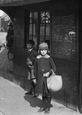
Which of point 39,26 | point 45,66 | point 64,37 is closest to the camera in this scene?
point 45,66

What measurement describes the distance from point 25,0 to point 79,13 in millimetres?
1520

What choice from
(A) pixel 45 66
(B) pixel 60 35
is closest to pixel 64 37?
(B) pixel 60 35

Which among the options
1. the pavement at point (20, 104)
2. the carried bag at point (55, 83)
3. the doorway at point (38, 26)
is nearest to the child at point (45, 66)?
the carried bag at point (55, 83)

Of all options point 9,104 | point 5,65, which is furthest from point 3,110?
point 5,65

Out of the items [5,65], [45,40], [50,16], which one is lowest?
[5,65]

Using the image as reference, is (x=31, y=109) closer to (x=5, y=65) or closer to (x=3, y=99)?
(x=3, y=99)

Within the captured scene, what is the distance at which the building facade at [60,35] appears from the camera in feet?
22.1

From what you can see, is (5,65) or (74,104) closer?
(74,104)

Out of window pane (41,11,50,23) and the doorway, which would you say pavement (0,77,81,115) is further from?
window pane (41,11,50,23)

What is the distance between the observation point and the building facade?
6.73m

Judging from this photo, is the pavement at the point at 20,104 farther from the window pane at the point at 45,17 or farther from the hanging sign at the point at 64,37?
the window pane at the point at 45,17

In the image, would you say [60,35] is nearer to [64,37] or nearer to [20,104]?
[64,37]

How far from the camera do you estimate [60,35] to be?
24.1ft

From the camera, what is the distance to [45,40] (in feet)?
27.3
